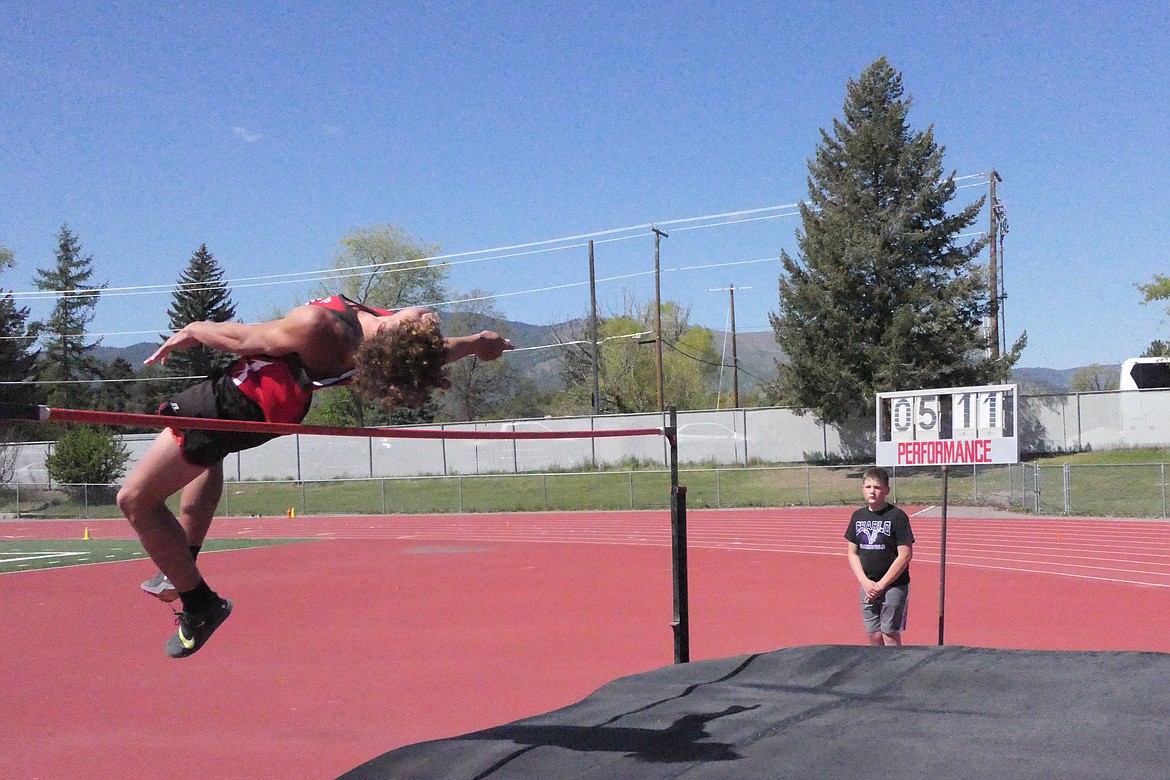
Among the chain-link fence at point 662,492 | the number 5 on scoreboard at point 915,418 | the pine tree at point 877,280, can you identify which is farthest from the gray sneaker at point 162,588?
the pine tree at point 877,280

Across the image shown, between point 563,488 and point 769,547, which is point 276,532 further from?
point 769,547

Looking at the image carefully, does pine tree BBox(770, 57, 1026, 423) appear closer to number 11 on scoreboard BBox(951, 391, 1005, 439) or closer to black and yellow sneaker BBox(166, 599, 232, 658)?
number 11 on scoreboard BBox(951, 391, 1005, 439)

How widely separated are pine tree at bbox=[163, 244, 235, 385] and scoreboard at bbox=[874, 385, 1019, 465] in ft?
102

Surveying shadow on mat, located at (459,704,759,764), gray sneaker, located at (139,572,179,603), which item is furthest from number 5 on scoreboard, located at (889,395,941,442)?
gray sneaker, located at (139,572,179,603)

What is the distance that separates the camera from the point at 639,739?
3.93 metres

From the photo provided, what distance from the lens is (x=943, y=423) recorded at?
7.19 metres

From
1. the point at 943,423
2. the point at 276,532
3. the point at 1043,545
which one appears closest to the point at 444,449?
the point at 276,532

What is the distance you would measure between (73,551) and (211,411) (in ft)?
53.8

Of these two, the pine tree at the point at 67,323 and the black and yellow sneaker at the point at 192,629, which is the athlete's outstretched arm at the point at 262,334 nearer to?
the black and yellow sneaker at the point at 192,629

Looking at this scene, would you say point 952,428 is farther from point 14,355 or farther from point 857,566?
point 14,355

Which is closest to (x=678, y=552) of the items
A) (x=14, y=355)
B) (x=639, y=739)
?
(x=639, y=739)

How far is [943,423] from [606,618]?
3.96 meters

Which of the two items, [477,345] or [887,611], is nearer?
[477,345]

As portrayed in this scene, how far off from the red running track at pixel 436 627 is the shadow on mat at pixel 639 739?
1580mm
